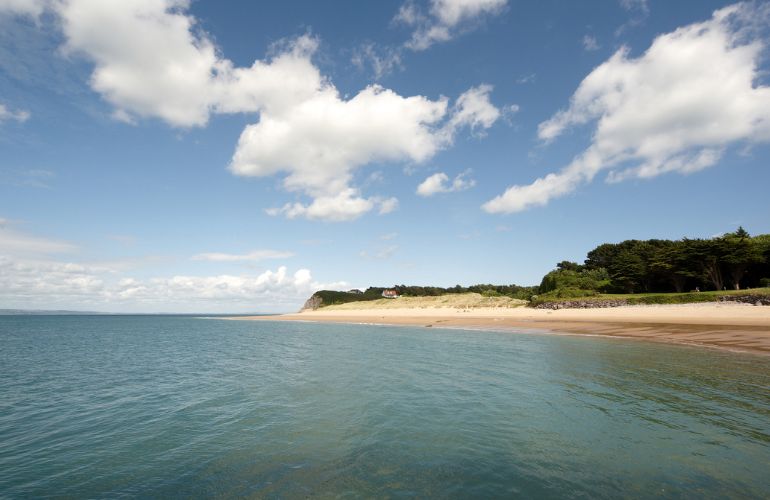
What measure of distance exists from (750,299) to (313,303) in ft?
509

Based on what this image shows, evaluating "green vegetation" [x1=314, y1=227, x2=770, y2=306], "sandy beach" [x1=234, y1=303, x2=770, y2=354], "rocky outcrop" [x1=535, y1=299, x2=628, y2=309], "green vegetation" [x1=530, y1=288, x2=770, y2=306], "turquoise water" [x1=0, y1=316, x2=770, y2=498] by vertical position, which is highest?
"green vegetation" [x1=314, y1=227, x2=770, y2=306]

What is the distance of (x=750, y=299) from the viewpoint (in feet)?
138

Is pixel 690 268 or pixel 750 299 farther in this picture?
pixel 690 268

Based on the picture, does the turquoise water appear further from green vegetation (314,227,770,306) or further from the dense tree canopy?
the dense tree canopy

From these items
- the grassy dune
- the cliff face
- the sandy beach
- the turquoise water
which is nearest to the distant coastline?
the sandy beach

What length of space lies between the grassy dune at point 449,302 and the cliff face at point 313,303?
124 ft

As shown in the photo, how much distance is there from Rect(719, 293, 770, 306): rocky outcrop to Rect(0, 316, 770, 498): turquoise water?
1147 inches

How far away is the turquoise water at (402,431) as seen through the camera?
25.4ft

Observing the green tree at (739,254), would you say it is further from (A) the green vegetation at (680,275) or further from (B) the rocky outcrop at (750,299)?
(B) the rocky outcrop at (750,299)

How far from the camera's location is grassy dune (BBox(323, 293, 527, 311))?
279ft

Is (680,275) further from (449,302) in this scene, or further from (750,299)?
(449,302)

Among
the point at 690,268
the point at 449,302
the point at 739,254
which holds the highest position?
the point at 739,254

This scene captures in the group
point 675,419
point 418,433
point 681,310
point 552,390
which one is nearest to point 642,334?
point 681,310

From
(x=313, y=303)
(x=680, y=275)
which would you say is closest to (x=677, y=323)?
(x=680, y=275)
